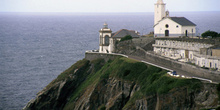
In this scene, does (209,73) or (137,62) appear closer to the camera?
(209,73)

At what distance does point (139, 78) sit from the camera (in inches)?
2281

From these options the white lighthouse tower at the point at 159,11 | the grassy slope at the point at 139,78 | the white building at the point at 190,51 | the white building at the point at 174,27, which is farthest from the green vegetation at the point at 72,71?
the white lighthouse tower at the point at 159,11

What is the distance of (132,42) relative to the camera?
77000mm

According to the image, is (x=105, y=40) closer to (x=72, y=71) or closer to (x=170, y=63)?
(x=72, y=71)

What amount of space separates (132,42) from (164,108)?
30.0 metres

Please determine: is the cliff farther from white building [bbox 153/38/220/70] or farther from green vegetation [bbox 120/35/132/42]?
green vegetation [bbox 120/35/132/42]

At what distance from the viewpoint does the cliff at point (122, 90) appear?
4619 cm

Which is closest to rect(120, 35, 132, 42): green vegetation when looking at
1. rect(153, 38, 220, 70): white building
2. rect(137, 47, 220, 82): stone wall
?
rect(153, 38, 220, 70): white building

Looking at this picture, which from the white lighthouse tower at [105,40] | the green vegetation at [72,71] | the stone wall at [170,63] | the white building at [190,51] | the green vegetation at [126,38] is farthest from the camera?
the white lighthouse tower at [105,40]

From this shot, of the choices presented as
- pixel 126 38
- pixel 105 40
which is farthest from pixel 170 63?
pixel 105 40

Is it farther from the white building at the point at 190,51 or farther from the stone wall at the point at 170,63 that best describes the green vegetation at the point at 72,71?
the white building at the point at 190,51

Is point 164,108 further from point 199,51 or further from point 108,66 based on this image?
point 108,66

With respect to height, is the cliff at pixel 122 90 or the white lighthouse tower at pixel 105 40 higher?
the white lighthouse tower at pixel 105 40

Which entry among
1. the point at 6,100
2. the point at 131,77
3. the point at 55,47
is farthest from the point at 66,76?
the point at 55,47
